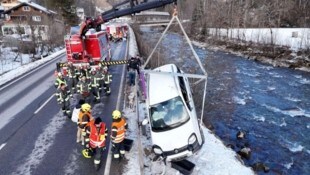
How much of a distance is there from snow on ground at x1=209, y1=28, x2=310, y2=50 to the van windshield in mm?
30216

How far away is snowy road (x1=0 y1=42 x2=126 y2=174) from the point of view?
9.25 meters

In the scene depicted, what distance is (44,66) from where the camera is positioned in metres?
26.3

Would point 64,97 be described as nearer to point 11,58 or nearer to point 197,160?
point 197,160

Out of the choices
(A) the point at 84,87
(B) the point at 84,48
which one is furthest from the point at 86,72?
(B) the point at 84,48

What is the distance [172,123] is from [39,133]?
17.6ft

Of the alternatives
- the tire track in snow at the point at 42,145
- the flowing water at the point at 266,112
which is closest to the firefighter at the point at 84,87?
the tire track in snow at the point at 42,145

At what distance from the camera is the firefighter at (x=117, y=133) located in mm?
8898

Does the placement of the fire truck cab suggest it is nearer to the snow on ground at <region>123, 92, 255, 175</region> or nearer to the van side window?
the snow on ground at <region>123, 92, 255, 175</region>

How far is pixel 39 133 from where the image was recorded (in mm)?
11555

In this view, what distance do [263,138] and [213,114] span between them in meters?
3.56

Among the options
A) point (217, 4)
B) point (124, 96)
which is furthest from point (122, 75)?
point (217, 4)

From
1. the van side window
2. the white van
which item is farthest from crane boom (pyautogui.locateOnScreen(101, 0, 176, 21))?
the white van

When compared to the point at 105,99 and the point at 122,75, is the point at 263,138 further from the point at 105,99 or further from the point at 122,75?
the point at 122,75

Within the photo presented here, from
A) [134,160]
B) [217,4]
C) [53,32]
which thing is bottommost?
[134,160]
